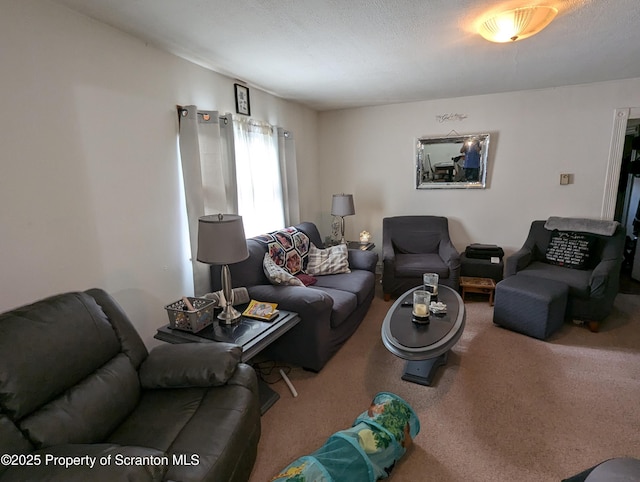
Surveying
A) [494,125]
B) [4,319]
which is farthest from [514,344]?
[4,319]

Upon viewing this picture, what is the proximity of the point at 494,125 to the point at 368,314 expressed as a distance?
2657 millimetres

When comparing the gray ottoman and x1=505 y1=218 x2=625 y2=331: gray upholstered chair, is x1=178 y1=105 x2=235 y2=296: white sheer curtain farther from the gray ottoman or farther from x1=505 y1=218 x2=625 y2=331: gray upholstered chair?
x1=505 y1=218 x2=625 y2=331: gray upholstered chair

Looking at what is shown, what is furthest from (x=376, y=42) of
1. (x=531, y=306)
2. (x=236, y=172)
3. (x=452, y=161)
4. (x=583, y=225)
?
(x=583, y=225)

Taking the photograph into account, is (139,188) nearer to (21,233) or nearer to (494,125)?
(21,233)

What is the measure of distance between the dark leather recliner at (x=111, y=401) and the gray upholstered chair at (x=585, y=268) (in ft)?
9.65

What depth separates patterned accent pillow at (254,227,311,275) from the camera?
3.00 m

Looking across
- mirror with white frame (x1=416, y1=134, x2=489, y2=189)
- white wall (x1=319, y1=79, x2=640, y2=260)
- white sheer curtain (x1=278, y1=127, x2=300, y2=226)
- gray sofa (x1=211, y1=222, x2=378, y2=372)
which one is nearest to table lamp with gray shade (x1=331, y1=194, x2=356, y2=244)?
white sheer curtain (x1=278, y1=127, x2=300, y2=226)

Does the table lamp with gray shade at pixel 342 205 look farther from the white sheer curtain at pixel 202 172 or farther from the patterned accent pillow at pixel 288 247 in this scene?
the white sheer curtain at pixel 202 172

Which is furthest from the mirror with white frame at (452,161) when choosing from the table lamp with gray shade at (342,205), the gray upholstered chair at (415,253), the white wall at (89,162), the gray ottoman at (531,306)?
the white wall at (89,162)

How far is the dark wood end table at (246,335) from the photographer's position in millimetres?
1879

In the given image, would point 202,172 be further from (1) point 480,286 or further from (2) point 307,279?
(1) point 480,286

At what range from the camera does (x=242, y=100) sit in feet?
9.99

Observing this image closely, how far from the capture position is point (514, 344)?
2752 millimetres

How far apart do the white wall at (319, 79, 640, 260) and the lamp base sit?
2883 mm
